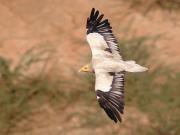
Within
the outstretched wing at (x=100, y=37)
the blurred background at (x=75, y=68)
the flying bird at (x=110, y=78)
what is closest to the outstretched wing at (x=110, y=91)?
the flying bird at (x=110, y=78)

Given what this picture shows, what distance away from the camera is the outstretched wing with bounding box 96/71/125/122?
4707 mm

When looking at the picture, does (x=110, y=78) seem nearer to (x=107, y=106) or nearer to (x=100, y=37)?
(x=107, y=106)

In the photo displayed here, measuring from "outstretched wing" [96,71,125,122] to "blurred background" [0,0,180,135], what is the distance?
1804mm

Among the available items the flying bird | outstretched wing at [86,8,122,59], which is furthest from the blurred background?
the flying bird

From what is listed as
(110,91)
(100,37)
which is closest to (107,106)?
(110,91)

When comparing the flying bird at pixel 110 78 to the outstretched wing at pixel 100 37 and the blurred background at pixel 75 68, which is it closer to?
the outstretched wing at pixel 100 37

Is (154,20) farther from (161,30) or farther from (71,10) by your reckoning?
(71,10)

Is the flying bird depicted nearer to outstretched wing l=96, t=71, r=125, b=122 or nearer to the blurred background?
outstretched wing l=96, t=71, r=125, b=122

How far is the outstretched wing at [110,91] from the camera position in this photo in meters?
4.71

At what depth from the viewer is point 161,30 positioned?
8.05 metres

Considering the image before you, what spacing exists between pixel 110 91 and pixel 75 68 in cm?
258

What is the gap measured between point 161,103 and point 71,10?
2023 mm

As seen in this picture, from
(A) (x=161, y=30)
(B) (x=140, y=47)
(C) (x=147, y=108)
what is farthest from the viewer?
(A) (x=161, y=30)

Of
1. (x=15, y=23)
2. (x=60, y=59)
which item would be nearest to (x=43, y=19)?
(x=15, y=23)
